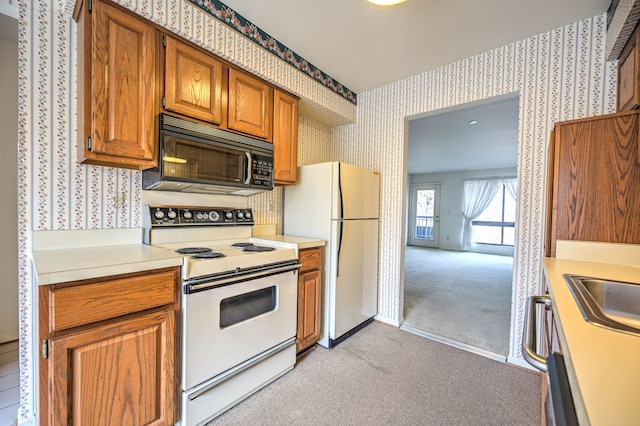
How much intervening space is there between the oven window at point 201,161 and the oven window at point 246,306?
2.62ft

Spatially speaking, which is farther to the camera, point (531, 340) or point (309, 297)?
point (309, 297)

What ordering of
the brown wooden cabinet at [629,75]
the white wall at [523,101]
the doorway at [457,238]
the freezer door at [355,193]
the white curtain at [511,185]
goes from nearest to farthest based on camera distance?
the brown wooden cabinet at [629,75]
the white wall at [523,101]
the freezer door at [355,193]
the doorway at [457,238]
the white curtain at [511,185]

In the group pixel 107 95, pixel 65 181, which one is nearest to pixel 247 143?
pixel 107 95

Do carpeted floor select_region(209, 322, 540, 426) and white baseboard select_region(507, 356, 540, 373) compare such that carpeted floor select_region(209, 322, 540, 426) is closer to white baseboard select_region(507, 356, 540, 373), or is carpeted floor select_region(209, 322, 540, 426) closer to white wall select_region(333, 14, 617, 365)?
white baseboard select_region(507, 356, 540, 373)

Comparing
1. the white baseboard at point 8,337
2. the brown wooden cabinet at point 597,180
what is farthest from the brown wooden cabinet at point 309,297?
the white baseboard at point 8,337

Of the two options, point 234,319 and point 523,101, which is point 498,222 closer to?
point 523,101

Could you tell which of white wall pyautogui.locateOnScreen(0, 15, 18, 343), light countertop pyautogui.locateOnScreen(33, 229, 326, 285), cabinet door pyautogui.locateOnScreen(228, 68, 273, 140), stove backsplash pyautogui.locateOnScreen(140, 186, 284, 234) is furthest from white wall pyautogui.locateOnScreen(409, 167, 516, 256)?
white wall pyautogui.locateOnScreen(0, 15, 18, 343)

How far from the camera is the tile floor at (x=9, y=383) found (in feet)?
5.01

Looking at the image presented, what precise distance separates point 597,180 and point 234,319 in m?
2.22

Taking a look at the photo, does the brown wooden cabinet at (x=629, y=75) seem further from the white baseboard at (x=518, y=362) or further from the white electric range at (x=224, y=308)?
the white electric range at (x=224, y=308)

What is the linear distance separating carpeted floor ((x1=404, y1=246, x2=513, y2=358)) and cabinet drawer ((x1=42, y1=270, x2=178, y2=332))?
244cm

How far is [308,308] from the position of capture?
2189 millimetres

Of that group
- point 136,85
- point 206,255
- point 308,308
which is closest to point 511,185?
point 308,308

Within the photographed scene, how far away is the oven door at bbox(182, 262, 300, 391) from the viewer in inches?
55.8
